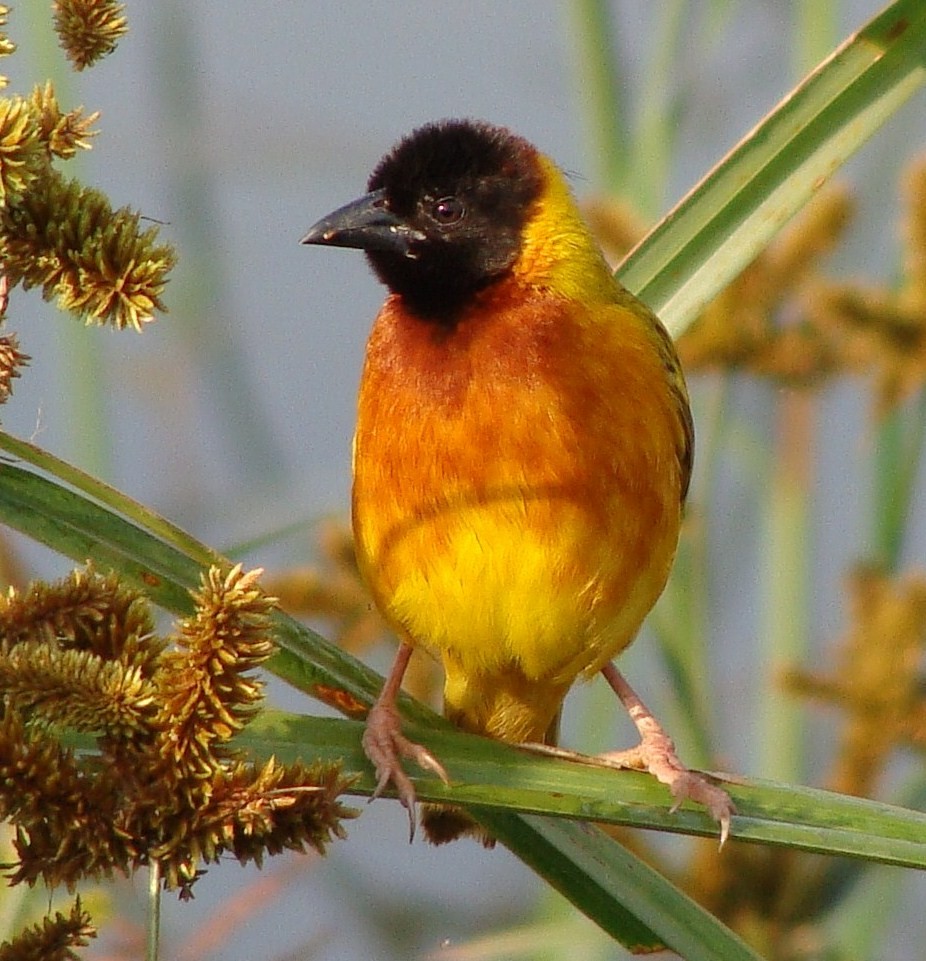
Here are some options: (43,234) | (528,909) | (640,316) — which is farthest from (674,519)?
(528,909)

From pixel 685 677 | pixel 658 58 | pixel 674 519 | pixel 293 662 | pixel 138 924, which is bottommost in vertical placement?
pixel 138 924

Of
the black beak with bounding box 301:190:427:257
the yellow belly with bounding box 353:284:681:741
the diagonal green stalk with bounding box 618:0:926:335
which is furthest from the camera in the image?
the black beak with bounding box 301:190:427:257

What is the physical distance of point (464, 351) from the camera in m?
2.31

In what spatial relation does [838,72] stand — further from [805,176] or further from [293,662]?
[293,662]

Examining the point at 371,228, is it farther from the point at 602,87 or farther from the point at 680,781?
the point at 680,781

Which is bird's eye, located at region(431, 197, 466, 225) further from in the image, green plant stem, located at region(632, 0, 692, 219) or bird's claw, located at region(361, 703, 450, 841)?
bird's claw, located at region(361, 703, 450, 841)

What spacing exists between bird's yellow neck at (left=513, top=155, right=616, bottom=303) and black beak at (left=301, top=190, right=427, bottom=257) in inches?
7.0

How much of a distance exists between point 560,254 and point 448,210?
19 centimetres

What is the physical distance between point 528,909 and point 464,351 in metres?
1.94

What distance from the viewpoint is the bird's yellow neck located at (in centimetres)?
243

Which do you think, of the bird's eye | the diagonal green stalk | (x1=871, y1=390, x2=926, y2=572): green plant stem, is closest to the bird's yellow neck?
the bird's eye

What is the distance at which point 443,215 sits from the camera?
2500 mm

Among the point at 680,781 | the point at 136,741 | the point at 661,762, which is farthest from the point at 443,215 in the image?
the point at 136,741

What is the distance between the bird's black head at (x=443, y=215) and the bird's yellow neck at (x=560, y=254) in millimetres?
25
